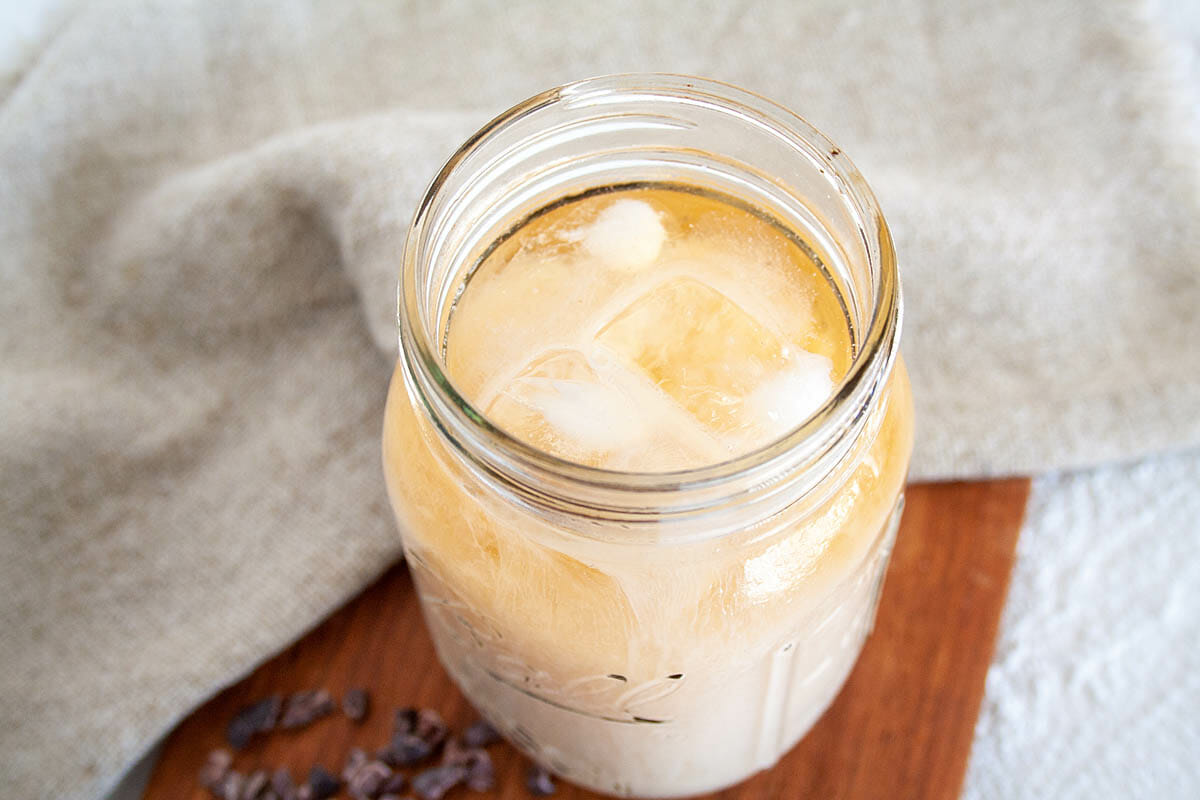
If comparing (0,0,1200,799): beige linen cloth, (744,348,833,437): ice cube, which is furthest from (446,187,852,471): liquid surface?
(0,0,1200,799): beige linen cloth

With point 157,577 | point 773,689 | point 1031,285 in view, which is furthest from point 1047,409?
point 157,577

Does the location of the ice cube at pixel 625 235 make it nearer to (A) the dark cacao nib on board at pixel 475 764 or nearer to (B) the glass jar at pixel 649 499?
(B) the glass jar at pixel 649 499

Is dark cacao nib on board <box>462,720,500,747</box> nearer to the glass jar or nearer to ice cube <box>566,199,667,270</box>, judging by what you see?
the glass jar

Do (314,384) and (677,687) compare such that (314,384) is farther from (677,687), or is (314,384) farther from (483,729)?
(677,687)

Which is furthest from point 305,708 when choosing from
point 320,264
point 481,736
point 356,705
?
point 320,264

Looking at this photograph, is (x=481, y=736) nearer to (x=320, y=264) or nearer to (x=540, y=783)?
(x=540, y=783)

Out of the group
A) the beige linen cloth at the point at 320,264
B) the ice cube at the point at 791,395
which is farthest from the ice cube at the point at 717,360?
the beige linen cloth at the point at 320,264
